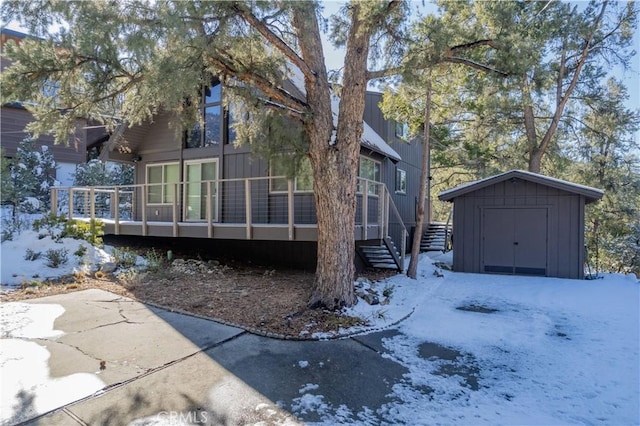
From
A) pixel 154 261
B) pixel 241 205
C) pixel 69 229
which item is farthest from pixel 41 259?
pixel 241 205

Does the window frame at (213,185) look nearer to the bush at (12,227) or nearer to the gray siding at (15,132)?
the bush at (12,227)

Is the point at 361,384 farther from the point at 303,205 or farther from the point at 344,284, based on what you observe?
the point at 303,205

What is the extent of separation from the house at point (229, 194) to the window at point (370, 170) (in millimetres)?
28

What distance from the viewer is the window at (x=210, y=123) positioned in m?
10.7

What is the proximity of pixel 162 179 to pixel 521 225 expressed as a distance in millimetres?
10659

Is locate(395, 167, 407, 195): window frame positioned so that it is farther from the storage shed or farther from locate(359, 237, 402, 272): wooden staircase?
locate(359, 237, 402, 272): wooden staircase

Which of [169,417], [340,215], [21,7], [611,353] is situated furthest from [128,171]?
[611,353]

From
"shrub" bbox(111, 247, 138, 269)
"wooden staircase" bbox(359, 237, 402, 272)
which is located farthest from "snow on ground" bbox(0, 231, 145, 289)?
"wooden staircase" bbox(359, 237, 402, 272)

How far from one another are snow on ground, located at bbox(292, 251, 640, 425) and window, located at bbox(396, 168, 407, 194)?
6.45 meters

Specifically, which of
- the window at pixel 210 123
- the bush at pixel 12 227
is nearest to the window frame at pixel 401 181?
the window at pixel 210 123

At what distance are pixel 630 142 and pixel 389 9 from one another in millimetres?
15806

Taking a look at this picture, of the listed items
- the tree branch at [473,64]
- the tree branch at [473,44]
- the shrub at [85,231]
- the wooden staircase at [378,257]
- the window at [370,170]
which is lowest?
the wooden staircase at [378,257]

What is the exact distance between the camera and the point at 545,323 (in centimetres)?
562

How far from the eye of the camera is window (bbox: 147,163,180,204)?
11.5 m
